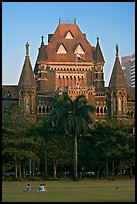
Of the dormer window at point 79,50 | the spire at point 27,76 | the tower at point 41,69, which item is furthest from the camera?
the dormer window at point 79,50

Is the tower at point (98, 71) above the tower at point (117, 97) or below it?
above

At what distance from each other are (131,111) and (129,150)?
143 ft

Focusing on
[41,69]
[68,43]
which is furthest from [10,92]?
[68,43]

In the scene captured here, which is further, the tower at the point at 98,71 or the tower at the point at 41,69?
the tower at the point at 98,71

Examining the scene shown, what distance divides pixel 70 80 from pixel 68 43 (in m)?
8.63

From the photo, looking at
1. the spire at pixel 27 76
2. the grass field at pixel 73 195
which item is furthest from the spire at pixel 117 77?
the grass field at pixel 73 195

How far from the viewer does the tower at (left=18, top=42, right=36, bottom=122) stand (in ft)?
326

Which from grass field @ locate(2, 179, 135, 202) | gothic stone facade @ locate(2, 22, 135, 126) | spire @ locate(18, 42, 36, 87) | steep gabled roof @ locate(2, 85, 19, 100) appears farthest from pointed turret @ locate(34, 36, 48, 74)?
grass field @ locate(2, 179, 135, 202)

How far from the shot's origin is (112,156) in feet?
205

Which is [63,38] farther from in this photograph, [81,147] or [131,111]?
[81,147]

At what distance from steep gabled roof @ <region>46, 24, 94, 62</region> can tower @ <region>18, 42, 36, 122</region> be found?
7820 millimetres

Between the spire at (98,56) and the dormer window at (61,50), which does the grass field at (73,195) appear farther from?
the dormer window at (61,50)

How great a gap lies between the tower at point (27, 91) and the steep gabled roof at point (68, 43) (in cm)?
782

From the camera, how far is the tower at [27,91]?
99312 millimetres
